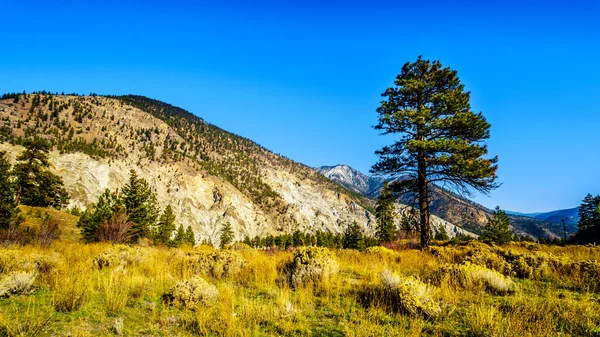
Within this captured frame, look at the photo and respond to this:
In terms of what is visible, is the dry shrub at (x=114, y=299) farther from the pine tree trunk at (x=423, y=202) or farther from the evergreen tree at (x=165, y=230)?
the evergreen tree at (x=165, y=230)

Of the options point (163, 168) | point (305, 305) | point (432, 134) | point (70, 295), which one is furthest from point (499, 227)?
point (163, 168)

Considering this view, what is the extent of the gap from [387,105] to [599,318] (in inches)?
547

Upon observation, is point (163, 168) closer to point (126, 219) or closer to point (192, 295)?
point (126, 219)

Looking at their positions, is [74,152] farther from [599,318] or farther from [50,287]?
[599,318]

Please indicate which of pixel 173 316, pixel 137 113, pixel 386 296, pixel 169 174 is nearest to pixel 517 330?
pixel 386 296

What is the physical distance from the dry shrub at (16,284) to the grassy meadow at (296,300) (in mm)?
17

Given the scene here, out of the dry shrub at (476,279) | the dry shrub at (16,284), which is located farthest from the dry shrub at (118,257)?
the dry shrub at (476,279)

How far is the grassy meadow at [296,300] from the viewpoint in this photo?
3.71 m

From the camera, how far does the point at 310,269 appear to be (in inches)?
252

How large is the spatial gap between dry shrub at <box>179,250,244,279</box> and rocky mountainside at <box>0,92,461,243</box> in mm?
92752

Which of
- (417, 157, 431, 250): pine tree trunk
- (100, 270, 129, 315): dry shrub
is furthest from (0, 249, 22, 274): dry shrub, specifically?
(417, 157, 431, 250): pine tree trunk

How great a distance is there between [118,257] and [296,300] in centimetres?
585

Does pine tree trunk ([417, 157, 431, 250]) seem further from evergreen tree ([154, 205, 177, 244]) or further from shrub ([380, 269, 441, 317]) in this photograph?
evergreen tree ([154, 205, 177, 244])

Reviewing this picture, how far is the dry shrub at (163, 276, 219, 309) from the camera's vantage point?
187 inches
